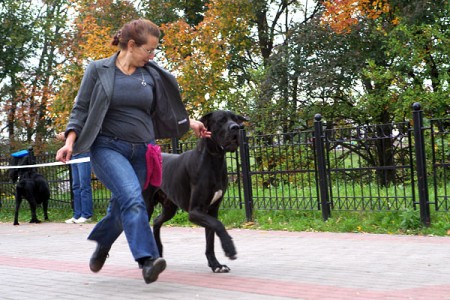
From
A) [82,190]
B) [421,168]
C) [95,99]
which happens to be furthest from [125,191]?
[82,190]

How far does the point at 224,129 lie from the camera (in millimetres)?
6898

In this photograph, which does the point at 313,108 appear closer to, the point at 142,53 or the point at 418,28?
the point at 418,28

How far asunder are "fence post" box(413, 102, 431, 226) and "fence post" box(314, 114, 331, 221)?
5.49ft

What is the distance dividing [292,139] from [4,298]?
6.59m

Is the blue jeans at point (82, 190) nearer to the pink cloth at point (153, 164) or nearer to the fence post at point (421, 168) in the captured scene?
the fence post at point (421, 168)

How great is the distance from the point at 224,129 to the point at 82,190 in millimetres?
8646

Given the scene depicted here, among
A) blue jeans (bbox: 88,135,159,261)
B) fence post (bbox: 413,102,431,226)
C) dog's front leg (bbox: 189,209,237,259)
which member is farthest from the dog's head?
fence post (bbox: 413,102,431,226)

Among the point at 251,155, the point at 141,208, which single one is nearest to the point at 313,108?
the point at 251,155

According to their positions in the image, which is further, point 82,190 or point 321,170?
point 82,190

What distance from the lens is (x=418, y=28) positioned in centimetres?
2033

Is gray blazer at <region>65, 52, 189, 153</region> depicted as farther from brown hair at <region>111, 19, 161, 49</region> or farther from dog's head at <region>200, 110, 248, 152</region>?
dog's head at <region>200, 110, 248, 152</region>

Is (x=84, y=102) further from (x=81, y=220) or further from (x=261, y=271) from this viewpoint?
(x=81, y=220)

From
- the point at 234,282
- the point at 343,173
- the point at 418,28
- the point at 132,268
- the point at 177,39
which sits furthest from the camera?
the point at 177,39

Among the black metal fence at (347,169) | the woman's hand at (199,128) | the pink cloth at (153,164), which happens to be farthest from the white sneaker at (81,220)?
the pink cloth at (153,164)
